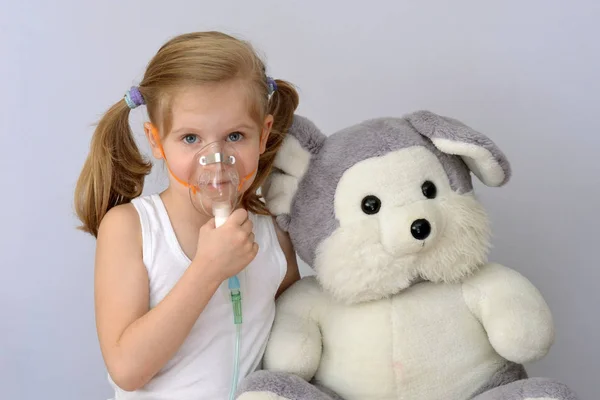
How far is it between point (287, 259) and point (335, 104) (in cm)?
39

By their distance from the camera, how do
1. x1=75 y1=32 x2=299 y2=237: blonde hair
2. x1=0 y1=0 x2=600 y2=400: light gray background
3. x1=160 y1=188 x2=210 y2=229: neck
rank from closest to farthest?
x1=75 y1=32 x2=299 y2=237: blonde hair → x1=160 y1=188 x2=210 y2=229: neck → x1=0 y1=0 x2=600 y2=400: light gray background

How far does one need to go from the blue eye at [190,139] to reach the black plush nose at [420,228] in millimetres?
314

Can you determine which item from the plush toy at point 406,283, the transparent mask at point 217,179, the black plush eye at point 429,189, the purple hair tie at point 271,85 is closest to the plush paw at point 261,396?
the plush toy at point 406,283

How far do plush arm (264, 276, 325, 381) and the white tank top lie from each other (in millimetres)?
32

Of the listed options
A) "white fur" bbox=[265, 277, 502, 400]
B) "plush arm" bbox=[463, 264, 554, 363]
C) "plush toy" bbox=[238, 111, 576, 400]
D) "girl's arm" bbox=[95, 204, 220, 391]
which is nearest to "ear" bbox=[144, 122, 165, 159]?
"girl's arm" bbox=[95, 204, 220, 391]

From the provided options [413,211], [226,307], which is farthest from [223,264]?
[413,211]

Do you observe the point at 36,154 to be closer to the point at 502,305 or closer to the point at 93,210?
the point at 93,210

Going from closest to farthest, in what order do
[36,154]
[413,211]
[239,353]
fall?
[413,211]
[239,353]
[36,154]

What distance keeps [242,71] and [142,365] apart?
0.42 metres

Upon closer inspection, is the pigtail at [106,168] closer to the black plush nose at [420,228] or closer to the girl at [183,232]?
the girl at [183,232]

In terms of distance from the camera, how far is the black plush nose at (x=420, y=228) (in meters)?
1.12

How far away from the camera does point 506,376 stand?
1.19 metres

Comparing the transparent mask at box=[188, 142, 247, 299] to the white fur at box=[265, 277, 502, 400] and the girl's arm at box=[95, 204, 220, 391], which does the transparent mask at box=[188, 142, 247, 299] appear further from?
the white fur at box=[265, 277, 502, 400]

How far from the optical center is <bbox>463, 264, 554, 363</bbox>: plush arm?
115 centimetres
